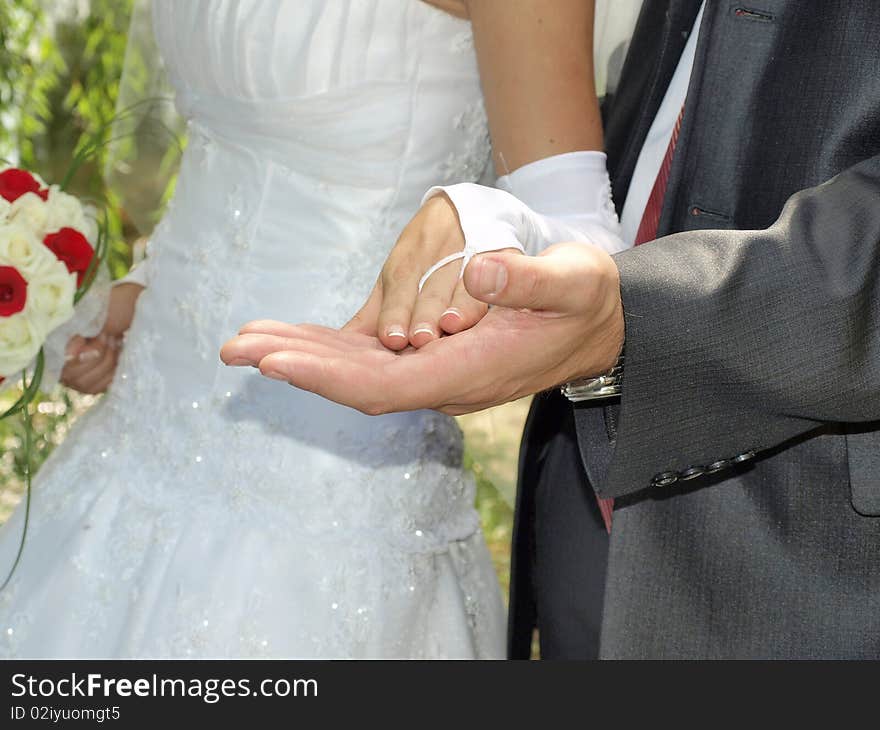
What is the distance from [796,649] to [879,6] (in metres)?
0.71

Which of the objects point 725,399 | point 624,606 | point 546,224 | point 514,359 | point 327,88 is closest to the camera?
point 514,359

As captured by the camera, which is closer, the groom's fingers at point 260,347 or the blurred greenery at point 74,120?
the groom's fingers at point 260,347

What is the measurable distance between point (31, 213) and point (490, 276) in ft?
3.06

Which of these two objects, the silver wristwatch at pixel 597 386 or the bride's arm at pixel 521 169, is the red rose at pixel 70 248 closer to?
the bride's arm at pixel 521 169

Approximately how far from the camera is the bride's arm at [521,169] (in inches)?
37.3

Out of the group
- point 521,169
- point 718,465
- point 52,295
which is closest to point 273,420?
point 52,295

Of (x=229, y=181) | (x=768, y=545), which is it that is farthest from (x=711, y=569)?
(x=229, y=181)

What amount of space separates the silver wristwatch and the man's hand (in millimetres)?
106

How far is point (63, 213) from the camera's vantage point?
1484 mm

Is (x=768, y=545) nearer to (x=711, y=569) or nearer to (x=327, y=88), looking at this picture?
A: (x=711, y=569)

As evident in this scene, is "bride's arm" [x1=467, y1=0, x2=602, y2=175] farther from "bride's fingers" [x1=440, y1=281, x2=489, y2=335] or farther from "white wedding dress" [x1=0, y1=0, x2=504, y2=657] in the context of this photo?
"bride's fingers" [x1=440, y1=281, x2=489, y2=335]

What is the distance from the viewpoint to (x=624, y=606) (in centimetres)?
119

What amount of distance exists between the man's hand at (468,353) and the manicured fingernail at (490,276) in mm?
48

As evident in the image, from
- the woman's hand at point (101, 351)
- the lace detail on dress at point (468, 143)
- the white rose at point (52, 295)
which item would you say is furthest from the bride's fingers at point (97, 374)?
the lace detail on dress at point (468, 143)
